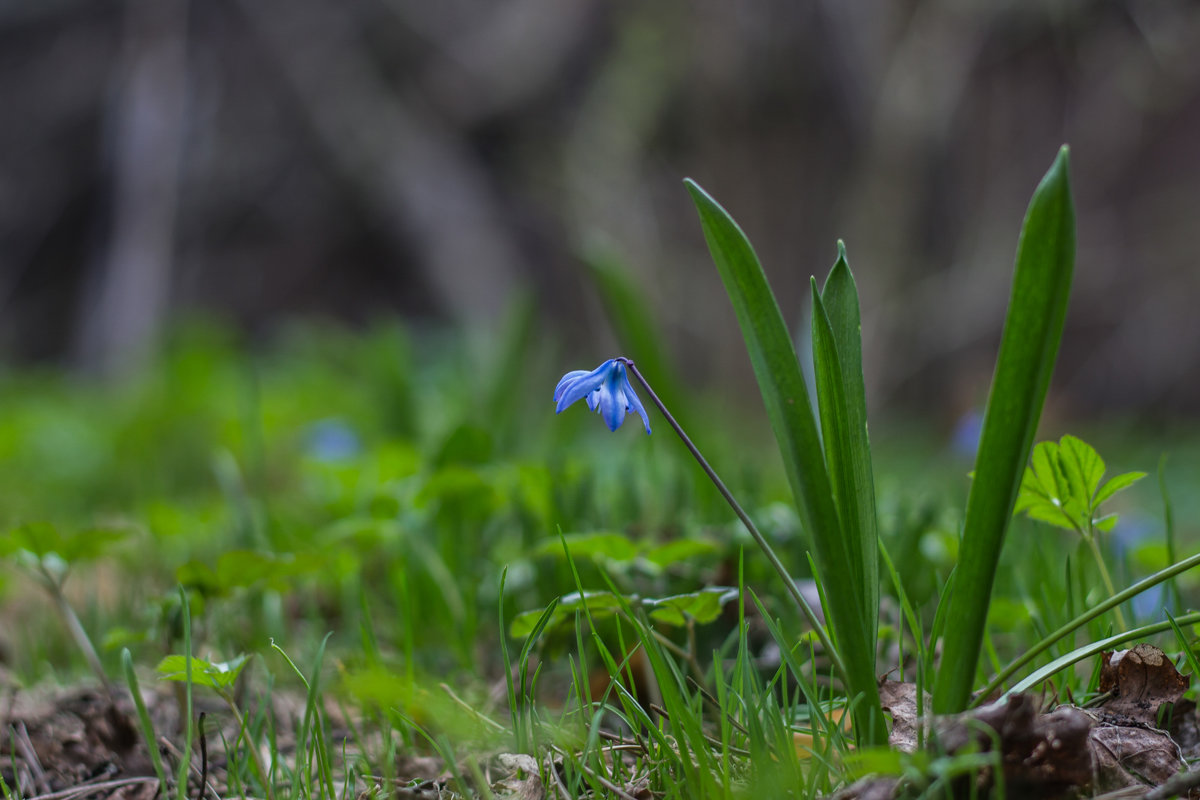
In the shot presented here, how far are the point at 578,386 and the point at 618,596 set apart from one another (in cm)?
22

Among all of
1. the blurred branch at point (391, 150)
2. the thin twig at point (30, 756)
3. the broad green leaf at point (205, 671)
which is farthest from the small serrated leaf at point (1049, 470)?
the blurred branch at point (391, 150)

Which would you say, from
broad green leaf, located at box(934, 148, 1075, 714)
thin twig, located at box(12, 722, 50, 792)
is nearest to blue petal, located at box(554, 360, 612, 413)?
broad green leaf, located at box(934, 148, 1075, 714)

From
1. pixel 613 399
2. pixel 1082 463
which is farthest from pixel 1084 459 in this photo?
pixel 613 399

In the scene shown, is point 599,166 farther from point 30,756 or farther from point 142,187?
point 30,756

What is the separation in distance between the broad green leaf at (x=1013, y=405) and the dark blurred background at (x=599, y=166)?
4.24 meters

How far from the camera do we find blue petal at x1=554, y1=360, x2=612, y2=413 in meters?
0.89

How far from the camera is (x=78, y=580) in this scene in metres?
2.21

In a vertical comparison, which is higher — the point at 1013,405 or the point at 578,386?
the point at 578,386

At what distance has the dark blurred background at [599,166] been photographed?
5.09 metres

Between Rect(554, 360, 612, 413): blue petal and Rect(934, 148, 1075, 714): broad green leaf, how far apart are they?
0.37m

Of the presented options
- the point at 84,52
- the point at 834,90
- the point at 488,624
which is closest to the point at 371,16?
the point at 84,52

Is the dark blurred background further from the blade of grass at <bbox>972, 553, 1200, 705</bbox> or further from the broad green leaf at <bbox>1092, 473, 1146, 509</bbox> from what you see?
the blade of grass at <bbox>972, 553, 1200, 705</bbox>

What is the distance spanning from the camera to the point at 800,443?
816 millimetres

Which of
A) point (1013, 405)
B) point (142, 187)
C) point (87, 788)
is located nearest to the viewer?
point (1013, 405)
